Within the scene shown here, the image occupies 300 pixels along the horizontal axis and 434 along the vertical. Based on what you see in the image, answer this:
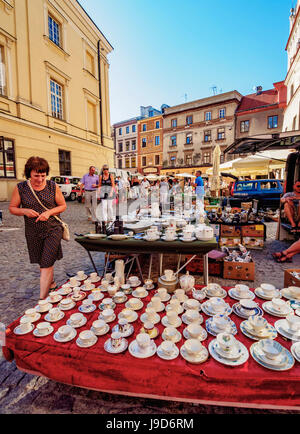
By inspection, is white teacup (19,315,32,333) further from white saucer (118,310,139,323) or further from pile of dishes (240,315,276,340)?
pile of dishes (240,315,276,340)

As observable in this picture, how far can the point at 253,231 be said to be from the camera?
5301 millimetres

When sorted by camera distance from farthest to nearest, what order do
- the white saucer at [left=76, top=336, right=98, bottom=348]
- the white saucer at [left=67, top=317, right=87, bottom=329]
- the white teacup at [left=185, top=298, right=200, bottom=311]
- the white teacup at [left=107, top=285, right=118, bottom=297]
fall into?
the white teacup at [left=107, top=285, right=118, bottom=297], the white teacup at [left=185, top=298, right=200, bottom=311], the white saucer at [left=67, top=317, right=87, bottom=329], the white saucer at [left=76, top=336, right=98, bottom=348]

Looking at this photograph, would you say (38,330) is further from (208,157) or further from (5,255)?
(208,157)

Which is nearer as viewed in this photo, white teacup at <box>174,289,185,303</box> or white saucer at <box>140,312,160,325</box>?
white saucer at <box>140,312,160,325</box>

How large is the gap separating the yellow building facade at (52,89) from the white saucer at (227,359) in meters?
12.7

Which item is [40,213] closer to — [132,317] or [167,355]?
[132,317]

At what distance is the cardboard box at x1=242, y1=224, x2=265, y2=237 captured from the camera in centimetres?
527

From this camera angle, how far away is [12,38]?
1130 centimetres

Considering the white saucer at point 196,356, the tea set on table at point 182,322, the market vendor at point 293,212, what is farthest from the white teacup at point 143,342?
the market vendor at point 293,212

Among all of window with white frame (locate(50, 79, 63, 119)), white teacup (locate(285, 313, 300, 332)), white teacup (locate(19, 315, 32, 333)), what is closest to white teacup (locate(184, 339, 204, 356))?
white teacup (locate(285, 313, 300, 332))

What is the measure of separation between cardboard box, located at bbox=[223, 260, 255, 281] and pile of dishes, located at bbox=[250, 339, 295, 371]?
7.60 feet

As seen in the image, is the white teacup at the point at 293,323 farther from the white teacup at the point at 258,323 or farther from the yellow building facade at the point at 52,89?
the yellow building facade at the point at 52,89

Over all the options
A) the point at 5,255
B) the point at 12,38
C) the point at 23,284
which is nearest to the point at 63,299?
the point at 23,284
